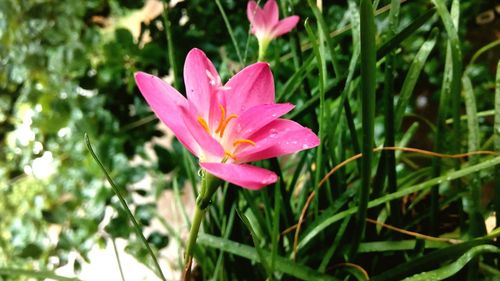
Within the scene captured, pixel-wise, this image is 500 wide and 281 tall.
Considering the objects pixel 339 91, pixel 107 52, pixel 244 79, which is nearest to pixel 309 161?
pixel 339 91

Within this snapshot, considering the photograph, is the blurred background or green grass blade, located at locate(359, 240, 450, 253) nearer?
green grass blade, located at locate(359, 240, 450, 253)

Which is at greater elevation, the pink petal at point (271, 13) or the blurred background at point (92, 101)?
the pink petal at point (271, 13)

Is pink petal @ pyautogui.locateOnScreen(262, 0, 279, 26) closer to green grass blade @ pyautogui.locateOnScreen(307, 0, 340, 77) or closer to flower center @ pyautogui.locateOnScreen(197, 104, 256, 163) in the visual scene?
green grass blade @ pyautogui.locateOnScreen(307, 0, 340, 77)

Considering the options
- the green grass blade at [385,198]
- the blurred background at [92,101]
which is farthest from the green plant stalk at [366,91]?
the blurred background at [92,101]

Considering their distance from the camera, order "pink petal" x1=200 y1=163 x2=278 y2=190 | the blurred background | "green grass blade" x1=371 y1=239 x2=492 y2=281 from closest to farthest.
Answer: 1. "pink petal" x1=200 y1=163 x2=278 y2=190
2. "green grass blade" x1=371 y1=239 x2=492 y2=281
3. the blurred background

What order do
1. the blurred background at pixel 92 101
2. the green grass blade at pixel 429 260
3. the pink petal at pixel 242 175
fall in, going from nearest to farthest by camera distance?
the pink petal at pixel 242 175, the green grass blade at pixel 429 260, the blurred background at pixel 92 101

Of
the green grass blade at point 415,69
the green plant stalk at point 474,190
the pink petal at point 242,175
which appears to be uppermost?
the pink petal at point 242,175

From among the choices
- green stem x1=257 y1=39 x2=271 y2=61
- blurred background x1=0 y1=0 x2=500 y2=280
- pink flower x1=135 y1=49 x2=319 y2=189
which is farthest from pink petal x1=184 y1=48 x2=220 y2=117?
blurred background x1=0 y1=0 x2=500 y2=280

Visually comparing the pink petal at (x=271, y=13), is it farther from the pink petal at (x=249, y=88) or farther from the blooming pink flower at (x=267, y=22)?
the pink petal at (x=249, y=88)

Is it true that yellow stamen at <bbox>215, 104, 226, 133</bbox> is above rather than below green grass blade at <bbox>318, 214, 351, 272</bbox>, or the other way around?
above
